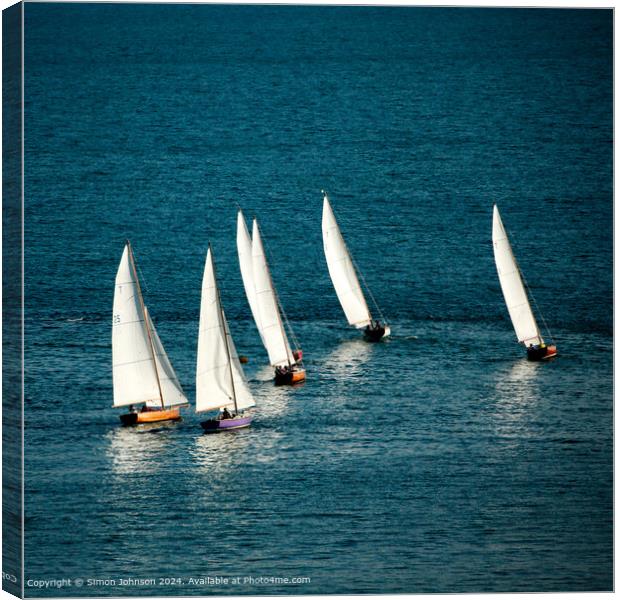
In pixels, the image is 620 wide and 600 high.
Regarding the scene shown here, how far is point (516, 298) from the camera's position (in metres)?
49.6

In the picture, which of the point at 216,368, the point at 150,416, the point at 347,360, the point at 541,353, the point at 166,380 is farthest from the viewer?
the point at 347,360

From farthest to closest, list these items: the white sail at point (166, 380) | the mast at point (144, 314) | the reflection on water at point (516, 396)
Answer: the white sail at point (166, 380) < the mast at point (144, 314) < the reflection on water at point (516, 396)

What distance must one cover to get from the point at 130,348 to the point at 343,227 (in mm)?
6959

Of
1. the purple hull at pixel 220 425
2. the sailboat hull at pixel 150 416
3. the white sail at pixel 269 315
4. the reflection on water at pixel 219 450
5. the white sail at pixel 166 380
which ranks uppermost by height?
the white sail at pixel 269 315

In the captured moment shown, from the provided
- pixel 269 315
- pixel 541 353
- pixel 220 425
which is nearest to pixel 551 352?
pixel 541 353

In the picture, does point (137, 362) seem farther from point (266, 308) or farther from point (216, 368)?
point (266, 308)

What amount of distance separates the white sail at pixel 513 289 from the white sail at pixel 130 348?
9017mm

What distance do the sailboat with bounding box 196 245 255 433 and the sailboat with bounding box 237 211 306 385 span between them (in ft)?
11.2

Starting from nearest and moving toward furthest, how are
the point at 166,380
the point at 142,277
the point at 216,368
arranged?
the point at 216,368 < the point at 166,380 < the point at 142,277

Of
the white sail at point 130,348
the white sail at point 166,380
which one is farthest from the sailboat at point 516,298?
the white sail at point 130,348

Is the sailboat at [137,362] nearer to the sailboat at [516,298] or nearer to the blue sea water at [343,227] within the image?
the blue sea water at [343,227]

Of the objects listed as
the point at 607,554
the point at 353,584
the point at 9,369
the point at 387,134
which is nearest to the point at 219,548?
the point at 353,584

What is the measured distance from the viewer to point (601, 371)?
44875 millimetres

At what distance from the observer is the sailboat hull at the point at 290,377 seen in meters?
53.6
